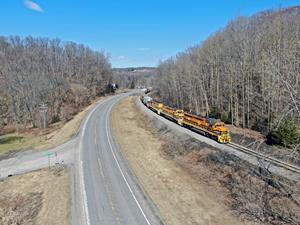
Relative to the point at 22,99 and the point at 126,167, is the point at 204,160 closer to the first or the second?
the point at 126,167

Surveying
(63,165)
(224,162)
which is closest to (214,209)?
(224,162)

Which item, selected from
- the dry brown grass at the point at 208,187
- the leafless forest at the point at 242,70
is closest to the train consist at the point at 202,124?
the dry brown grass at the point at 208,187

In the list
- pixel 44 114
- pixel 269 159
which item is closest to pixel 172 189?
pixel 269 159

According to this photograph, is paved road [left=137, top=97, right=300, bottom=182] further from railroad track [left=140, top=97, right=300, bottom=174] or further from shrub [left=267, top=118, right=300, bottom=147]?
shrub [left=267, top=118, right=300, bottom=147]

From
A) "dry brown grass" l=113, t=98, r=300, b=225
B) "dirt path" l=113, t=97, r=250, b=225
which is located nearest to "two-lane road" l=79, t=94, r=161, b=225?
"dirt path" l=113, t=97, r=250, b=225

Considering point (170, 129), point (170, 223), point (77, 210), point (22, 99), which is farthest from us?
point (22, 99)

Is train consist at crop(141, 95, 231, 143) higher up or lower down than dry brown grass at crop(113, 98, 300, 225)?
higher up
